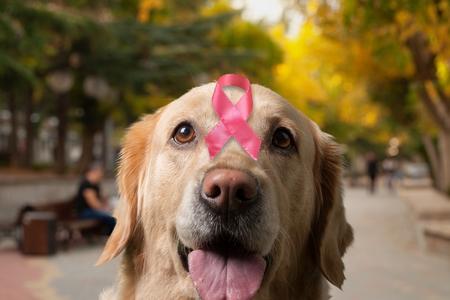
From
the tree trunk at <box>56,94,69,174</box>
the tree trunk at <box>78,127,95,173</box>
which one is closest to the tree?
the tree trunk at <box>56,94,69,174</box>

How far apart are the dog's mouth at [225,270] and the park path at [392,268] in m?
5.68

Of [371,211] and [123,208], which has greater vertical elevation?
[123,208]

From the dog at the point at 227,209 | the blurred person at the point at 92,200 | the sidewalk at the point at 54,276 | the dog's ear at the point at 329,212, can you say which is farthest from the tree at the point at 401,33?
the dog at the point at 227,209

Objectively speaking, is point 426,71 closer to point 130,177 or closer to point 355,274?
point 355,274

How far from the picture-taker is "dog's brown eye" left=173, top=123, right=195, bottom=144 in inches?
128

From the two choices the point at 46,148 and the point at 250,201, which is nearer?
the point at 250,201

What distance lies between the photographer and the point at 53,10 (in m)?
18.5

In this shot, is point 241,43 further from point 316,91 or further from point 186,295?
point 186,295

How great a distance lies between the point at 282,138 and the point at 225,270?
80 cm

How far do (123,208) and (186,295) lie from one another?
2.31 ft

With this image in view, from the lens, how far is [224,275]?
2.80 meters

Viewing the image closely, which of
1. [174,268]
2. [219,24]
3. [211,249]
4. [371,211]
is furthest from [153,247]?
[219,24]

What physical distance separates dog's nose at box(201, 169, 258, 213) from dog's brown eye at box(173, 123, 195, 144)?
0.56 meters

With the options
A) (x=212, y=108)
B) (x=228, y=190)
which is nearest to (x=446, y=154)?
(x=212, y=108)
